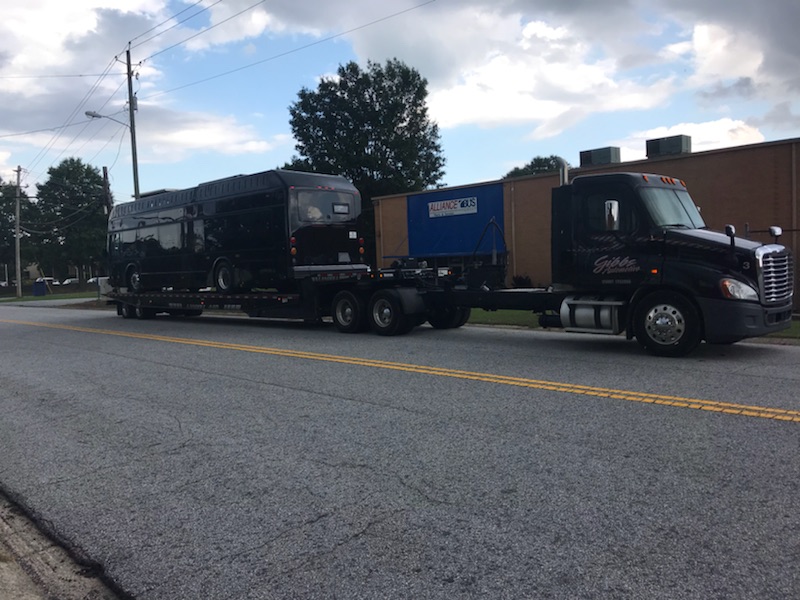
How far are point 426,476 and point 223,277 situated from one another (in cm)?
1273

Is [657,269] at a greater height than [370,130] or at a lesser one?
lesser

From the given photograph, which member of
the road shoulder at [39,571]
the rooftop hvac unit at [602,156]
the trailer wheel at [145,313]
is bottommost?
the road shoulder at [39,571]

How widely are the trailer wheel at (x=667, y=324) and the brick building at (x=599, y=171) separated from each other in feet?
11.9

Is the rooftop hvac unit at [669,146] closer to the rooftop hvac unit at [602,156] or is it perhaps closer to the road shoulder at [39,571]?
the rooftop hvac unit at [602,156]

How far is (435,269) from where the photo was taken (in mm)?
13781

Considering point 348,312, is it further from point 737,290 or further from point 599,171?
point 599,171

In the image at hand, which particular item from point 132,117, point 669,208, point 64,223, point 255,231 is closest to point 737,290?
point 669,208

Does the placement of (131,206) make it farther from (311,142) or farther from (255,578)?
(311,142)

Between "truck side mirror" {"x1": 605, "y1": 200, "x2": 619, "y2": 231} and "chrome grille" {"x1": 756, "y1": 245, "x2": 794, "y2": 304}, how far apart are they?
194 cm

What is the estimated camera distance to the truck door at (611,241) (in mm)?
9859

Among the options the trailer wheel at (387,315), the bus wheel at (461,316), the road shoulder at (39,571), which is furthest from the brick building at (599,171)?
the road shoulder at (39,571)

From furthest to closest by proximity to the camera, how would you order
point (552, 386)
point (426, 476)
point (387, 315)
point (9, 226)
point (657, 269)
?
point (9, 226)
point (387, 315)
point (657, 269)
point (552, 386)
point (426, 476)

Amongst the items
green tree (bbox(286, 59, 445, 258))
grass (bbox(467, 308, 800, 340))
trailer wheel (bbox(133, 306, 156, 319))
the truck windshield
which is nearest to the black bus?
trailer wheel (bbox(133, 306, 156, 319))

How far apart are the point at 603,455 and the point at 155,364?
7772 mm
